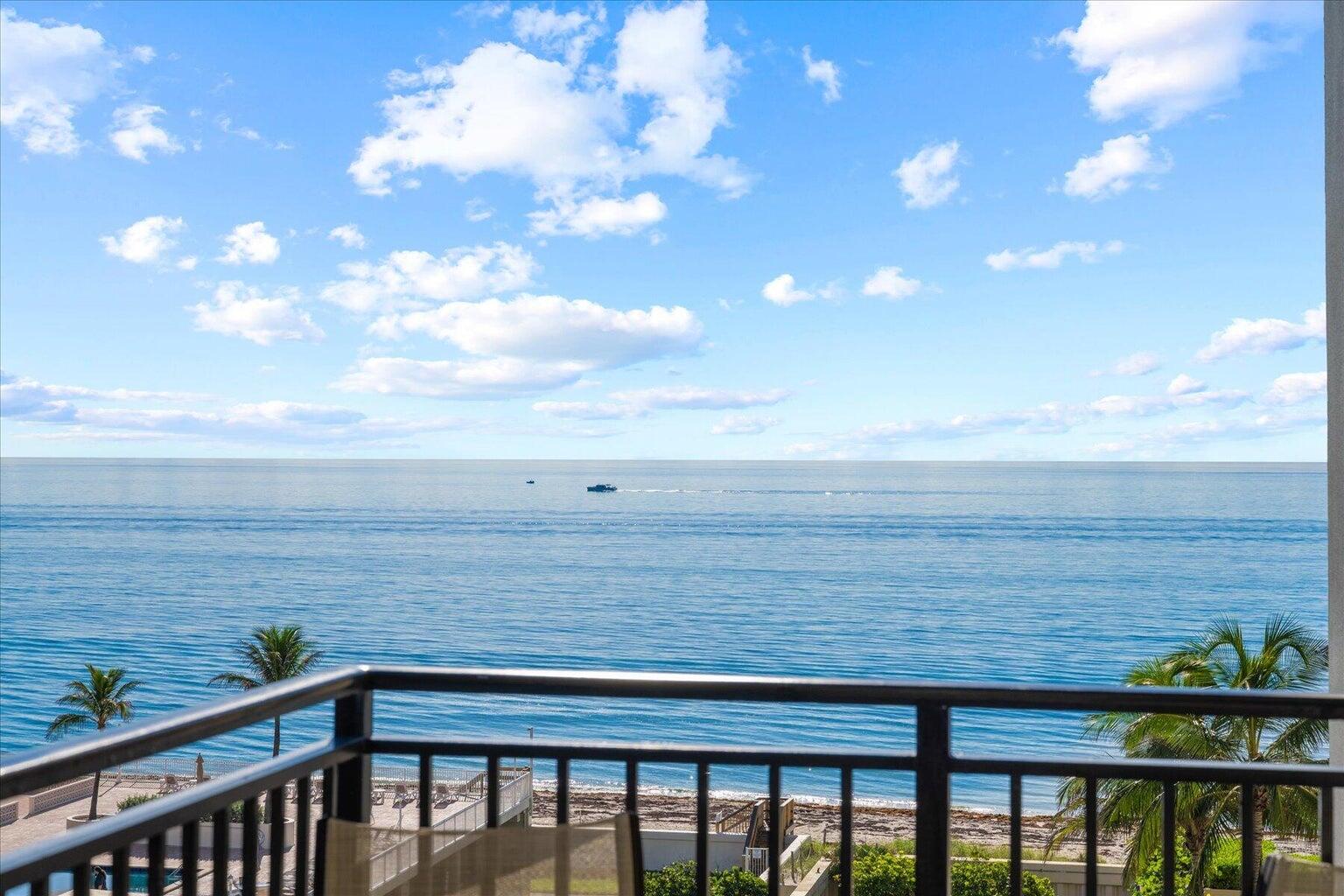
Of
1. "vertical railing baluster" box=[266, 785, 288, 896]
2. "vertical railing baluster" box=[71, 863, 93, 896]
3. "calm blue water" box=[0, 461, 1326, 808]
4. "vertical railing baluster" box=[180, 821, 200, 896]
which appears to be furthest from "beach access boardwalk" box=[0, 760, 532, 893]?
"vertical railing baluster" box=[71, 863, 93, 896]

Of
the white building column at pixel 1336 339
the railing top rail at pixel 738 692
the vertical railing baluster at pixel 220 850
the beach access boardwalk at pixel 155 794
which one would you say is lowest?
the beach access boardwalk at pixel 155 794

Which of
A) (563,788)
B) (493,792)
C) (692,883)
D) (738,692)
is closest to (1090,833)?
(738,692)

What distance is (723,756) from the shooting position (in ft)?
5.86

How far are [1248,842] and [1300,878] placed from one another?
312 millimetres

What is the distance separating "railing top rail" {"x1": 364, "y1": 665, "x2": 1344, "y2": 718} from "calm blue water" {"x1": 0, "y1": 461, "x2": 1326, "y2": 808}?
1930cm

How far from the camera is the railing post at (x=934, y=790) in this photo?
1.71 metres

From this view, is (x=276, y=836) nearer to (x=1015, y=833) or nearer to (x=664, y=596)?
(x=1015, y=833)

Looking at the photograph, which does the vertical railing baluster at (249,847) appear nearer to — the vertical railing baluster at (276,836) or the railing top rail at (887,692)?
the vertical railing baluster at (276,836)

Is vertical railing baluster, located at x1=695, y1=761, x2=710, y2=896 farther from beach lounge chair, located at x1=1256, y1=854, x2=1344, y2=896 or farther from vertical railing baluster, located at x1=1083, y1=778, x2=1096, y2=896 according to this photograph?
beach lounge chair, located at x1=1256, y1=854, x2=1344, y2=896

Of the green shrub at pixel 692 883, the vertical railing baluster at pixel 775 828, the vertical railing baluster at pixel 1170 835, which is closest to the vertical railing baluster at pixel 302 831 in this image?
the vertical railing baluster at pixel 775 828

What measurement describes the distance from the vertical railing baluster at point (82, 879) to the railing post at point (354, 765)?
575 millimetres

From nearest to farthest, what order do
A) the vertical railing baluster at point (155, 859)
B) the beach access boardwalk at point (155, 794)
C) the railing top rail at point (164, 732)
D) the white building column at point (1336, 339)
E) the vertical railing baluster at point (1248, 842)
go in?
the railing top rail at point (164, 732)
the vertical railing baluster at point (155, 859)
the vertical railing baluster at point (1248, 842)
the white building column at point (1336, 339)
the beach access boardwalk at point (155, 794)

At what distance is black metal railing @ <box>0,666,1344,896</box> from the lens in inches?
63.9

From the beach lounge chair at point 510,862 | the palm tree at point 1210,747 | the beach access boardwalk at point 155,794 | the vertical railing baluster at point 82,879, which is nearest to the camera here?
the vertical railing baluster at point 82,879
